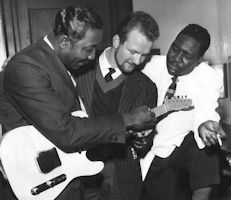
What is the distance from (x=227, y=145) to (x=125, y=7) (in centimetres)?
153

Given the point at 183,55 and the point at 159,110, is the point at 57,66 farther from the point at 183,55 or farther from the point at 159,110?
the point at 183,55

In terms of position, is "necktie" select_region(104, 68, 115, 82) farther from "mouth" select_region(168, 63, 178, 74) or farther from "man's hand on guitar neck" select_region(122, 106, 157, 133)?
"mouth" select_region(168, 63, 178, 74)

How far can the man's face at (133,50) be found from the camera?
1.99 metres

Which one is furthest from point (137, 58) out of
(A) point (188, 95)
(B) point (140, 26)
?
(A) point (188, 95)

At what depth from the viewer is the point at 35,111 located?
5.25 ft

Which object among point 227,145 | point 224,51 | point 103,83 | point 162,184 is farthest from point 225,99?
point 103,83

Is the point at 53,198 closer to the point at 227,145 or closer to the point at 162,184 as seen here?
the point at 162,184

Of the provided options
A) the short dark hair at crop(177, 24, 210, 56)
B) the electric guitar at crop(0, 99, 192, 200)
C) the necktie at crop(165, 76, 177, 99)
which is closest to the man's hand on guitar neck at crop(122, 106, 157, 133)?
the electric guitar at crop(0, 99, 192, 200)

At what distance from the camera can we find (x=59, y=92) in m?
1.69

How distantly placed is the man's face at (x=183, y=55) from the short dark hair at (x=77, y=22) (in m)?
0.83

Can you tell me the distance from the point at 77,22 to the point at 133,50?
421mm

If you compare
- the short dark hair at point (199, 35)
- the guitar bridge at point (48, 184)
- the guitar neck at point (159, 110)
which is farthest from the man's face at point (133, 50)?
the guitar bridge at point (48, 184)

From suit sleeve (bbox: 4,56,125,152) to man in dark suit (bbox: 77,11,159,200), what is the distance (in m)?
0.39

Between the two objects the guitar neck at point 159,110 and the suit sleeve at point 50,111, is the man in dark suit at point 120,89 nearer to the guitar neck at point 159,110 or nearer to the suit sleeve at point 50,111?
the guitar neck at point 159,110
